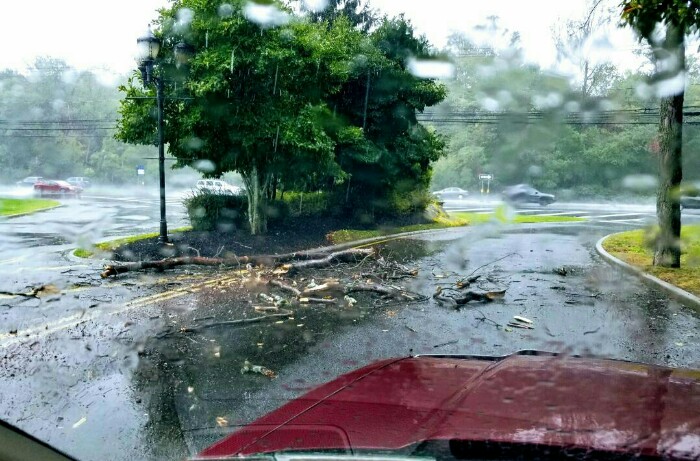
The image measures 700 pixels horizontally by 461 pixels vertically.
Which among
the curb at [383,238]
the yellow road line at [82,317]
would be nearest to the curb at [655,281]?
the curb at [383,238]

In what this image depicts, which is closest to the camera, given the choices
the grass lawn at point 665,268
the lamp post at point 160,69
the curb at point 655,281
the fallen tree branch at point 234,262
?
the curb at point 655,281

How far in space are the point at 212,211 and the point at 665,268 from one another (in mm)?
7944

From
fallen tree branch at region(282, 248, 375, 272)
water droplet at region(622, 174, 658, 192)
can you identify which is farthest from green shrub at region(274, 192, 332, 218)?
water droplet at region(622, 174, 658, 192)

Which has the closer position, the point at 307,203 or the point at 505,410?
the point at 505,410

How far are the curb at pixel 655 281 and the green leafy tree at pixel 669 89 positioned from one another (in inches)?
12.0

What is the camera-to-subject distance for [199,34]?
358 inches

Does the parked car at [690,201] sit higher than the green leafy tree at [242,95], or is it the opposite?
the green leafy tree at [242,95]

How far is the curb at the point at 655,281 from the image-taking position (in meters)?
5.26

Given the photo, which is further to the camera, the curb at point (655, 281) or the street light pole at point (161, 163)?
the street light pole at point (161, 163)

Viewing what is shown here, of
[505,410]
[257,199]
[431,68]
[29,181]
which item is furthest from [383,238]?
[505,410]

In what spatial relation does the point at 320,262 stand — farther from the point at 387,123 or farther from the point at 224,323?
the point at 387,123

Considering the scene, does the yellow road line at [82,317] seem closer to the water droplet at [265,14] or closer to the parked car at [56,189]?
the parked car at [56,189]

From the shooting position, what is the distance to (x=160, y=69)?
8906 mm

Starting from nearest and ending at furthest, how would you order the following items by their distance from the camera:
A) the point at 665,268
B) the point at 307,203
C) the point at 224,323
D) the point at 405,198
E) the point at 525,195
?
the point at 224,323
the point at 525,195
the point at 665,268
the point at 307,203
the point at 405,198
